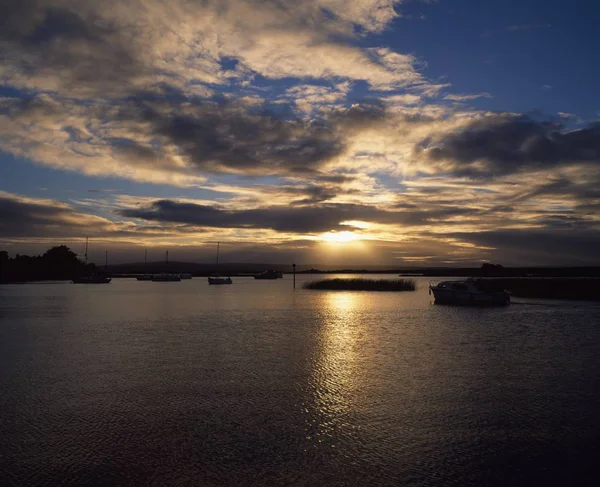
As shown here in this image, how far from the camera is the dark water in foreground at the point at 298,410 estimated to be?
30.6ft

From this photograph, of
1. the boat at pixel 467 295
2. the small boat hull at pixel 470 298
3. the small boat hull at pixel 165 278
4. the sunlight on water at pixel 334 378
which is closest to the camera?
the sunlight on water at pixel 334 378

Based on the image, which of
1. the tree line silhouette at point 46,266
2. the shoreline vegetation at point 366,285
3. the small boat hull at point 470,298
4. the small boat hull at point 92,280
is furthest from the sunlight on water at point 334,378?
the tree line silhouette at point 46,266

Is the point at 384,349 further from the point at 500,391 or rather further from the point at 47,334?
the point at 47,334

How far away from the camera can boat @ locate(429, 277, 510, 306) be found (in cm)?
5547

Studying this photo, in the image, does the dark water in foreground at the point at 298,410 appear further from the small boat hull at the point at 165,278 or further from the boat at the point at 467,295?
the small boat hull at the point at 165,278

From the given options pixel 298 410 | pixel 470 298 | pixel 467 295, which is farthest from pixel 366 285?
pixel 298 410

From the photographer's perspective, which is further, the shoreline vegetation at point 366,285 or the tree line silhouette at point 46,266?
the tree line silhouette at point 46,266

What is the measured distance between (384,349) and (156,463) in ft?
52.1

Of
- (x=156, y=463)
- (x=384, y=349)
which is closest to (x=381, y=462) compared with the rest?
(x=156, y=463)

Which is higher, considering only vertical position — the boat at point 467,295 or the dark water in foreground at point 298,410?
the boat at point 467,295

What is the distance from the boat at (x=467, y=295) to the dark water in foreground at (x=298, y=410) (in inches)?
1120

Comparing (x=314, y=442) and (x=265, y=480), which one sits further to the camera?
(x=314, y=442)

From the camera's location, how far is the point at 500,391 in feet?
51.5

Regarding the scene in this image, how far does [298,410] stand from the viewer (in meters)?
13.4
